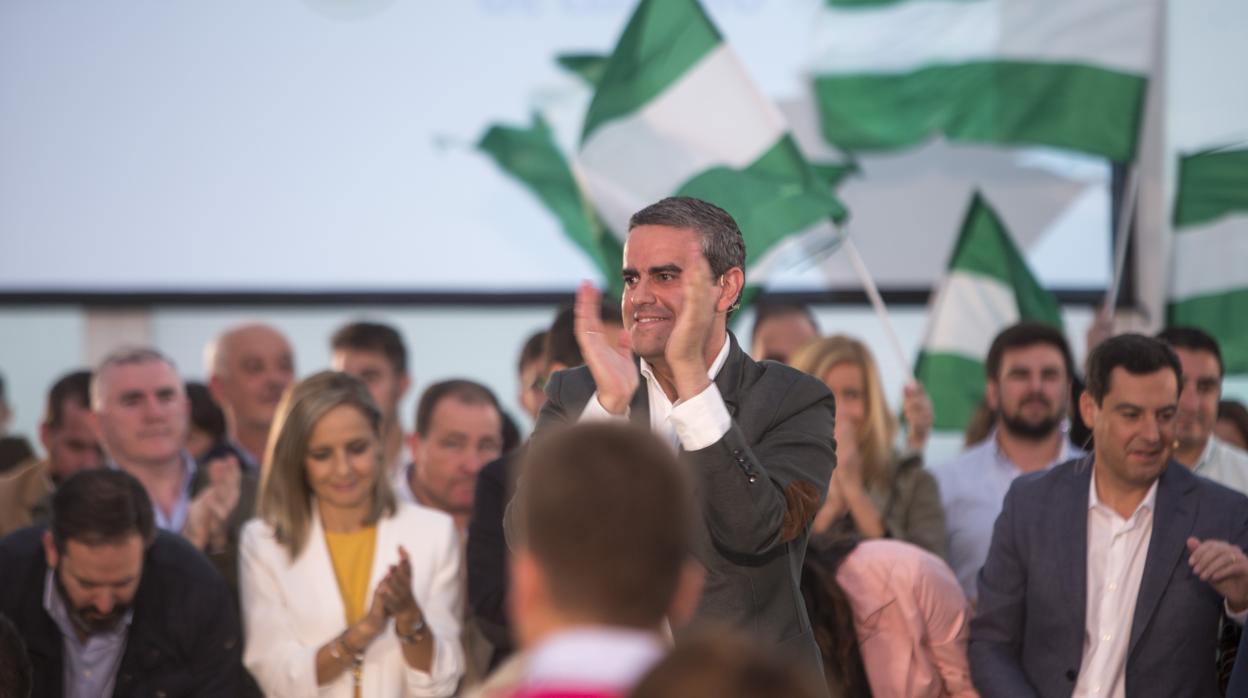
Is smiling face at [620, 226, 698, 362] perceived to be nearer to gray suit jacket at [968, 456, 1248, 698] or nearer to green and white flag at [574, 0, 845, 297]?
gray suit jacket at [968, 456, 1248, 698]

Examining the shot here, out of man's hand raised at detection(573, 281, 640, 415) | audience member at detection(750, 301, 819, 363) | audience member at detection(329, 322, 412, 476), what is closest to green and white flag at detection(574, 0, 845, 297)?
audience member at detection(750, 301, 819, 363)

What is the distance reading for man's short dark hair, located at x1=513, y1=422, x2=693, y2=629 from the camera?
1672 mm

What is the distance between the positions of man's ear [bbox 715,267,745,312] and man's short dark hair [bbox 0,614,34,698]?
6.03ft

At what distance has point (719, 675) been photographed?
153 centimetres

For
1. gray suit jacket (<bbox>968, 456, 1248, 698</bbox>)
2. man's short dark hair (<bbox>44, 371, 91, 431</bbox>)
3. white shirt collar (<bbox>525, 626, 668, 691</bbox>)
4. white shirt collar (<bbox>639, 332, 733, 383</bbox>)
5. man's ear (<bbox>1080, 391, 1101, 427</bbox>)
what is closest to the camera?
white shirt collar (<bbox>525, 626, 668, 691</bbox>)

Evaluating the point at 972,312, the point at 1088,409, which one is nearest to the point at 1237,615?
the point at 1088,409

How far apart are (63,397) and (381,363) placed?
1117 mm

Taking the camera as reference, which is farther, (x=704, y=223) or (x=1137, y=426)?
(x=1137, y=426)

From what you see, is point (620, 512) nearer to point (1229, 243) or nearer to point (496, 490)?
point (496, 490)

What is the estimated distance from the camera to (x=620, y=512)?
167 centimetres

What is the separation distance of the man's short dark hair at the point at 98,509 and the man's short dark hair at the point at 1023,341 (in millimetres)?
2633

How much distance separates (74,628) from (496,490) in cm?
112

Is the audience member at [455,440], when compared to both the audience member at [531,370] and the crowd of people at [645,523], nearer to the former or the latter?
the crowd of people at [645,523]

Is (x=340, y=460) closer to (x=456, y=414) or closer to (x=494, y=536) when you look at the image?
(x=494, y=536)
